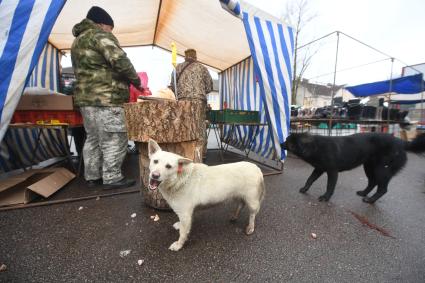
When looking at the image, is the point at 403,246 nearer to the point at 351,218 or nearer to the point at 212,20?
the point at 351,218

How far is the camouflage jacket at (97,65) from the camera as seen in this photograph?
2.65m

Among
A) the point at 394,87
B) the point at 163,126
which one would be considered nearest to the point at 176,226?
the point at 163,126

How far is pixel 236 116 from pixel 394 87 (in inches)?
431

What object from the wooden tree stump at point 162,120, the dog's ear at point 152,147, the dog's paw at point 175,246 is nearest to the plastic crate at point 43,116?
the wooden tree stump at point 162,120

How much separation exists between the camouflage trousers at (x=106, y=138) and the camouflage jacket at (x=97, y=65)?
133 millimetres

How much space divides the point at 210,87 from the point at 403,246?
4.18m

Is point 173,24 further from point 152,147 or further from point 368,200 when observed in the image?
point 368,200

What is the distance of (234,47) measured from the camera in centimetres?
523

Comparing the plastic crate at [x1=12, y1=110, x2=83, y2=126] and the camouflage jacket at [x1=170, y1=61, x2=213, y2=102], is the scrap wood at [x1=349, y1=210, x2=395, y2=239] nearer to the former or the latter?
the camouflage jacket at [x1=170, y1=61, x2=213, y2=102]

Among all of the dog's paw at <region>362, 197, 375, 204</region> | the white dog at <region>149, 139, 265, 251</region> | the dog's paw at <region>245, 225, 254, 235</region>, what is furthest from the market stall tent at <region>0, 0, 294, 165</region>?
the dog's paw at <region>245, 225, 254, 235</region>

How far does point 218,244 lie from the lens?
6.23ft

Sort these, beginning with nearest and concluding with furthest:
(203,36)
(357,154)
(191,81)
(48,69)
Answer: (357,154) < (191,81) < (48,69) < (203,36)

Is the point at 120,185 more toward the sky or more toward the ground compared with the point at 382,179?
more toward the ground

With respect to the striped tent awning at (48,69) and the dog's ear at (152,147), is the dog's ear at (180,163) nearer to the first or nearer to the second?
the dog's ear at (152,147)
